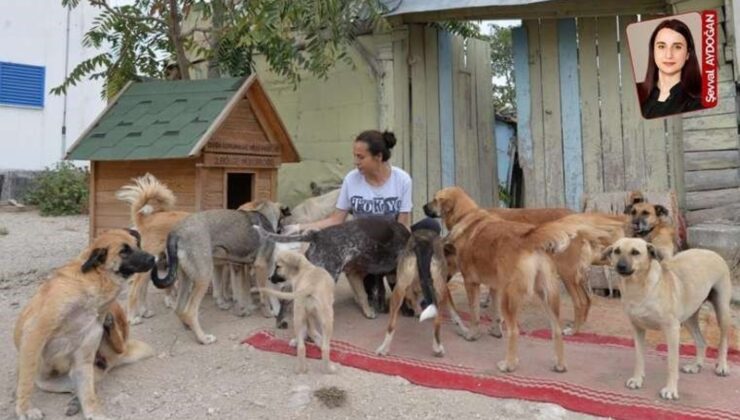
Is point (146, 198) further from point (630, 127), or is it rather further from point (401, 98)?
point (630, 127)

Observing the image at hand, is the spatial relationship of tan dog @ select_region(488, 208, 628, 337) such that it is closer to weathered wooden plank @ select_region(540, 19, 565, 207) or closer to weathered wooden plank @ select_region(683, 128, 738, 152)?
weathered wooden plank @ select_region(683, 128, 738, 152)

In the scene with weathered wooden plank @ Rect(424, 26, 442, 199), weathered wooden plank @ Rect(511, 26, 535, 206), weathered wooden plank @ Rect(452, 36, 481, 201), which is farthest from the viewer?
weathered wooden plank @ Rect(452, 36, 481, 201)

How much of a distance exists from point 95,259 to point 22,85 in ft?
48.4

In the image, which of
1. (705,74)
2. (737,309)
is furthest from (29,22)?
(737,309)

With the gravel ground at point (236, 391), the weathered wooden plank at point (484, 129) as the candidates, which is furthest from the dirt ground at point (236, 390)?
the weathered wooden plank at point (484, 129)

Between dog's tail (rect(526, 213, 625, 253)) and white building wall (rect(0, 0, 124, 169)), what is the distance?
15.4 m

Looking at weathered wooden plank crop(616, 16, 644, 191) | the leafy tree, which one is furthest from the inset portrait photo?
the leafy tree

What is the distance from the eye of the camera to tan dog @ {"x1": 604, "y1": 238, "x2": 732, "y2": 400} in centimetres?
352

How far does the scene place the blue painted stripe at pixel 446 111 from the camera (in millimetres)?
8430

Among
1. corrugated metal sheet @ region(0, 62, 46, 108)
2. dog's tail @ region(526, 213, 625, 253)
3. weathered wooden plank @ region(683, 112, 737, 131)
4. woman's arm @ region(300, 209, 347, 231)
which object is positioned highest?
corrugated metal sheet @ region(0, 62, 46, 108)

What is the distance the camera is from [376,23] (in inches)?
285

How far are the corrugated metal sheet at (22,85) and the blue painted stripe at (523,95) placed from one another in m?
13.7

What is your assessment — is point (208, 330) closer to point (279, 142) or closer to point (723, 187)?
point (279, 142)

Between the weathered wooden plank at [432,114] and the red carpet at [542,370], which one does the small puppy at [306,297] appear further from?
the weathered wooden plank at [432,114]
